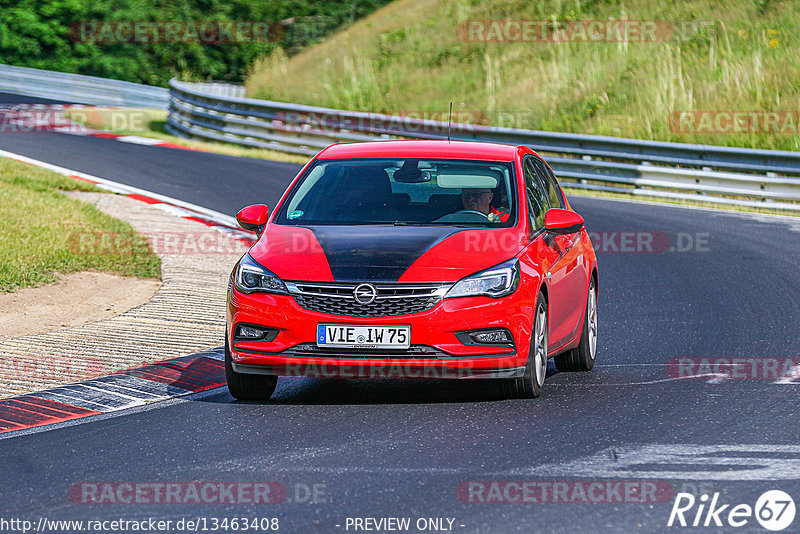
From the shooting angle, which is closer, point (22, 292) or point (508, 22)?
point (22, 292)

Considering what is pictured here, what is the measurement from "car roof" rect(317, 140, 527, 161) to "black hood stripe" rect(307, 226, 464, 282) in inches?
35.8

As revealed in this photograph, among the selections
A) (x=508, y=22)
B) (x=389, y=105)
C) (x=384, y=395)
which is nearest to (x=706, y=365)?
(x=384, y=395)

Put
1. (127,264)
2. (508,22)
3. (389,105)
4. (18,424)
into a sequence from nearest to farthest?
(18,424) < (127,264) < (389,105) < (508,22)

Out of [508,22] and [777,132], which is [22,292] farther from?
[508,22]

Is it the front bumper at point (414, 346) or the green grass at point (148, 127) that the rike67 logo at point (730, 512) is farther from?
the green grass at point (148, 127)

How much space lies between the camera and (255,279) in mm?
7977

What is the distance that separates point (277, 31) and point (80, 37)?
302 inches

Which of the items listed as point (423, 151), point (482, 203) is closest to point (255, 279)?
point (482, 203)

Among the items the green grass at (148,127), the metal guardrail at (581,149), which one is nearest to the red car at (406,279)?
the metal guardrail at (581,149)

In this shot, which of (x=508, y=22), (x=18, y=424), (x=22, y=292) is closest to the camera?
(x=18, y=424)

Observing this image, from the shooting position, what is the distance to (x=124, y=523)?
18.1 ft

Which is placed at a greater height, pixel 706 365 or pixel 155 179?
pixel 706 365

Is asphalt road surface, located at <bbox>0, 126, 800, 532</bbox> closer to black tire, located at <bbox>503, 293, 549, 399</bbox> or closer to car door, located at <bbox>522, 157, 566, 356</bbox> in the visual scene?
black tire, located at <bbox>503, 293, 549, 399</bbox>

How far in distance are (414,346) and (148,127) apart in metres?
26.2
